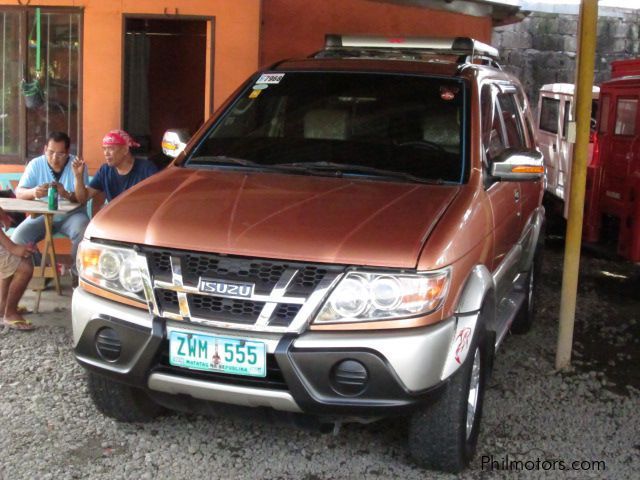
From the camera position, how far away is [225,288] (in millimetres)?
3322

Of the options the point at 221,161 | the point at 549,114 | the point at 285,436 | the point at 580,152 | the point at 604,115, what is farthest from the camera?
the point at 549,114

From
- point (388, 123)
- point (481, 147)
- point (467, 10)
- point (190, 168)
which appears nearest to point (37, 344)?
point (190, 168)

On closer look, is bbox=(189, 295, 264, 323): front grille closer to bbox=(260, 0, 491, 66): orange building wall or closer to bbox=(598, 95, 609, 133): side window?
bbox=(260, 0, 491, 66): orange building wall

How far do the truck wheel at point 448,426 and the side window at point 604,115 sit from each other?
578 cm

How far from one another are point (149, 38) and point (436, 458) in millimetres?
→ 7928

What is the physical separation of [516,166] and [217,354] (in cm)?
177

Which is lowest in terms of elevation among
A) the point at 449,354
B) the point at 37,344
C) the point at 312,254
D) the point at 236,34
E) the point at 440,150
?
the point at 37,344

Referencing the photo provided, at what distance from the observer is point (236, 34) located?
7184 mm

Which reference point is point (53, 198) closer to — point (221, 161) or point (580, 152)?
point (221, 161)

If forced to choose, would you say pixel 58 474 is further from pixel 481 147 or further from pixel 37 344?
pixel 481 147

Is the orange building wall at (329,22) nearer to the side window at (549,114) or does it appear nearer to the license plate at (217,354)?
the side window at (549,114)

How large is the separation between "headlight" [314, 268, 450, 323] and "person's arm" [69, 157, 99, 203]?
3251 millimetres

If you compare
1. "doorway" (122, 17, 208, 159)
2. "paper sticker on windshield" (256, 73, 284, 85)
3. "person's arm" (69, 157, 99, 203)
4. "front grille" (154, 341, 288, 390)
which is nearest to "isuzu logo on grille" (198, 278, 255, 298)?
"front grille" (154, 341, 288, 390)
